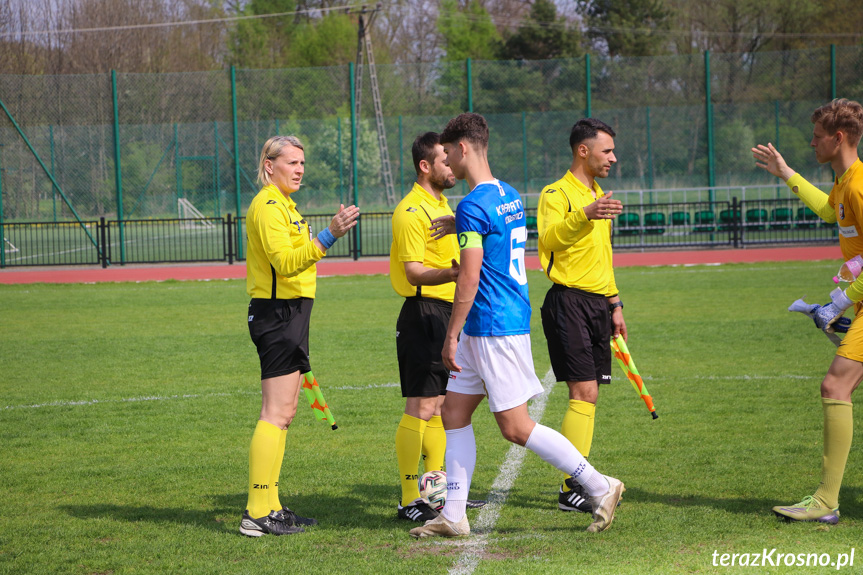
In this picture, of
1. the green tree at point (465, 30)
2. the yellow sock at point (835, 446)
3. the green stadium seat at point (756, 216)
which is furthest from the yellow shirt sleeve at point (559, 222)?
the green tree at point (465, 30)

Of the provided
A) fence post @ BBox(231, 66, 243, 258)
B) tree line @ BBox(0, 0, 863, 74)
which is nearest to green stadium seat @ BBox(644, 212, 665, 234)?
fence post @ BBox(231, 66, 243, 258)

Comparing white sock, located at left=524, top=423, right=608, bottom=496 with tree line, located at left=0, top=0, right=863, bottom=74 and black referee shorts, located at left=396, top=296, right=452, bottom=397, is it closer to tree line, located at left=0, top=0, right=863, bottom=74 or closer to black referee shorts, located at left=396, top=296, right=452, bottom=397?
black referee shorts, located at left=396, top=296, right=452, bottom=397

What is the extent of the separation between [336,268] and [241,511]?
15387 mm

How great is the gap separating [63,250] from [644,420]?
847 inches

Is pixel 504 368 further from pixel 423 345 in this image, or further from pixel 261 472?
pixel 261 472

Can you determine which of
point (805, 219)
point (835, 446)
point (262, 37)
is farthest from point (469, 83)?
point (262, 37)

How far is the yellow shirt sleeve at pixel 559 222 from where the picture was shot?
4496 millimetres

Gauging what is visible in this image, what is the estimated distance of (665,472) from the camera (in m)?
5.54

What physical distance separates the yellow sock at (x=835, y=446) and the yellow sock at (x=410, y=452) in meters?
2.20

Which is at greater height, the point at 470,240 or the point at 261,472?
the point at 470,240

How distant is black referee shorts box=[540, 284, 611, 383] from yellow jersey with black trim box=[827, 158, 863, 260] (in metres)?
1.40

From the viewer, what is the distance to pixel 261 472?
15.1 ft

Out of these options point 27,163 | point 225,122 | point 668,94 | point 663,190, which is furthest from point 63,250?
point 668,94

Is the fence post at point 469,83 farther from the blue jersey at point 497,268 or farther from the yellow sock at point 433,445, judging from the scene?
the blue jersey at point 497,268
